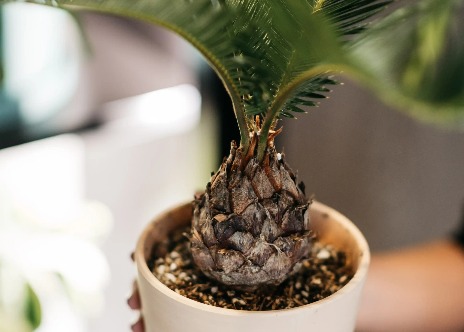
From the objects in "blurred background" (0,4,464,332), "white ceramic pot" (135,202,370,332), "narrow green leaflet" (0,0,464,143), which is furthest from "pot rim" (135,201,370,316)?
"blurred background" (0,4,464,332)

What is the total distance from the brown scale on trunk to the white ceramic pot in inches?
2.7

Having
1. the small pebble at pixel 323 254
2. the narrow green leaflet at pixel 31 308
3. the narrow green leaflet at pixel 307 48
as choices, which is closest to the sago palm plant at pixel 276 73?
the narrow green leaflet at pixel 307 48

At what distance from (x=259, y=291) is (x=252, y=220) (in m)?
0.15

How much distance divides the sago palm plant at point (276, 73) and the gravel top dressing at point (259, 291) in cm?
4

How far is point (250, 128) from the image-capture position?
76cm

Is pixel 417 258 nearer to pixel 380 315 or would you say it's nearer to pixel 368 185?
pixel 380 315

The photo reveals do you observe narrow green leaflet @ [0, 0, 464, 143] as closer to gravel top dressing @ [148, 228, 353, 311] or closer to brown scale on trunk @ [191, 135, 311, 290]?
brown scale on trunk @ [191, 135, 311, 290]

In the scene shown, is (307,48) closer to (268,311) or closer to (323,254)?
(268,311)

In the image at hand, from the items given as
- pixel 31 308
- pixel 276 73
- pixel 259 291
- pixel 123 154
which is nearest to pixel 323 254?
pixel 259 291

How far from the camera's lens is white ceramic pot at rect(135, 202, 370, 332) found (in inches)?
27.0

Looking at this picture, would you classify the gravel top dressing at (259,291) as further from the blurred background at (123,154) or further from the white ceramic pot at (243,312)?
the blurred background at (123,154)

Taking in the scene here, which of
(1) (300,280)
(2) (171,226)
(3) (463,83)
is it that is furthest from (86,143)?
(3) (463,83)

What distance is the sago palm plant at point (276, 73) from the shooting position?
430 millimetres

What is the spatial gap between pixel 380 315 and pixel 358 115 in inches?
31.6
